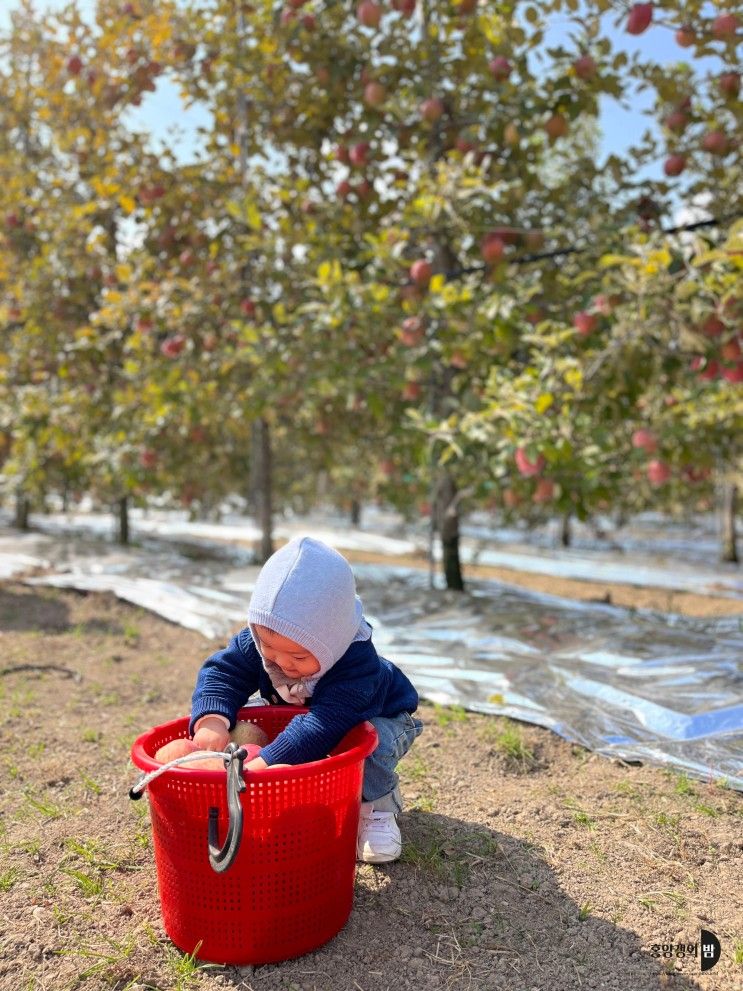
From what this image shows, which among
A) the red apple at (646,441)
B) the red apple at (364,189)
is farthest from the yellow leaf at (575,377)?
the red apple at (364,189)

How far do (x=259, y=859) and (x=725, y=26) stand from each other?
12.8 feet

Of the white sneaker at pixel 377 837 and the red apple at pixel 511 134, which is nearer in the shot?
the white sneaker at pixel 377 837

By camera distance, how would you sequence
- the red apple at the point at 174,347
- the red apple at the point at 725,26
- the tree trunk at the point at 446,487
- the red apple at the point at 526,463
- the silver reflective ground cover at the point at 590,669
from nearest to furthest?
the silver reflective ground cover at the point at 590,669
the red apple at the point at 725,26
the red apple at the point at 526,463
the tree trunk at the point at 446,487
the red apple at the point at 174,347

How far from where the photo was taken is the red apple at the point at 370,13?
463cm

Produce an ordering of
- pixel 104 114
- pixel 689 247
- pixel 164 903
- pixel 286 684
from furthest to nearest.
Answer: pixel 104 114
pixel 689 247
pixel 286 684
pixel 164 903

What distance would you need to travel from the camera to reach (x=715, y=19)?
3689 millimetres

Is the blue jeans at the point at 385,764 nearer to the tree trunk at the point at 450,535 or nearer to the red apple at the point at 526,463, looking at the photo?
the red apple at the point at 526,463

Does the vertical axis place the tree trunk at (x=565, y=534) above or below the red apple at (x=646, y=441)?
below

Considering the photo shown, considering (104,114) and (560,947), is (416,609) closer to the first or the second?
(560,947)

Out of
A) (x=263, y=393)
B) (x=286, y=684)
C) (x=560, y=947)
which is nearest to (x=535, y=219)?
(x=263, y=393)

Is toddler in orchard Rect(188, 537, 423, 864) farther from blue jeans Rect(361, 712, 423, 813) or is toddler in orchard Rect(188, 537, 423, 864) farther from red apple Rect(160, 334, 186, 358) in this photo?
red apple Rect(160, 334, 186, 358)

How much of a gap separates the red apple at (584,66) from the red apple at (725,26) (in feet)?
3.01

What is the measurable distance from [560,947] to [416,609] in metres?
3.25

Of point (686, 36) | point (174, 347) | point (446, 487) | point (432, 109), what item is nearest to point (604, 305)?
point (686, 36)
